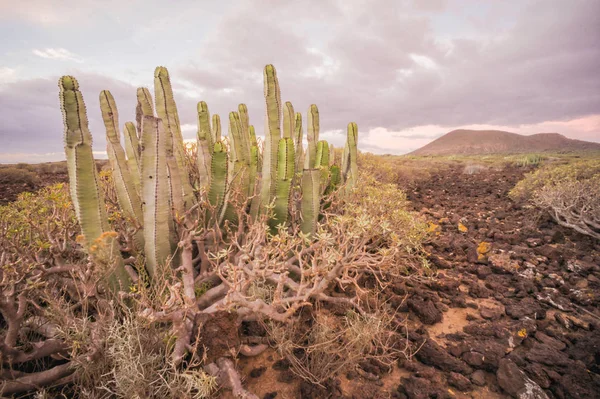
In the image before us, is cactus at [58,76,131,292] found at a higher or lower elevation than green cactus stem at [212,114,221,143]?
lower

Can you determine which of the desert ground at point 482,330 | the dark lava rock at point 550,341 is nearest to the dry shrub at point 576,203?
the desert ground at point 482,330

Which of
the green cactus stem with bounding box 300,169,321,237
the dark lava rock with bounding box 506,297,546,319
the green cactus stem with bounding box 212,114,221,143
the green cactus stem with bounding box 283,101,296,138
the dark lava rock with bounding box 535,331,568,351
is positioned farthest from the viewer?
the green cactus stem with bounding box 212,114,221,143

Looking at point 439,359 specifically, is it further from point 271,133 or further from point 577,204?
point 577,204

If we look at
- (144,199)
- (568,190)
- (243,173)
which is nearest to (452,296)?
(243,173)

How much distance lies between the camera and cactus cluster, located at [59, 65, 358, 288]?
9.48 ft

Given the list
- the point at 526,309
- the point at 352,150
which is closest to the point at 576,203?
the point at 526,309

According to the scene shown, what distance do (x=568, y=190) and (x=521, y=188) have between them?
2.29 metres

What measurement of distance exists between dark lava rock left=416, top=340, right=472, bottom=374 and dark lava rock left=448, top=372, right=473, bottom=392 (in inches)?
4.2

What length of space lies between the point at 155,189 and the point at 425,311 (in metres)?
3.61

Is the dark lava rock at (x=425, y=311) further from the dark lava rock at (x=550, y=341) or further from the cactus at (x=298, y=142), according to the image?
the cactus at (x=298, y=142)

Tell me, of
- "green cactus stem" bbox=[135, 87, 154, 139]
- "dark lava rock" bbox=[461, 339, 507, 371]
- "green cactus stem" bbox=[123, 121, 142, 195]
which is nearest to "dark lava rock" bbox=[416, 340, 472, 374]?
"dark lava rock" bbox=[461, 339, 507, 371]

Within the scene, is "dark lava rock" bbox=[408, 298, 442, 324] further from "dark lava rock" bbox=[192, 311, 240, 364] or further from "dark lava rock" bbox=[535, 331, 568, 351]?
"dark lava rock" bbox=[192, 311, 240, 364]

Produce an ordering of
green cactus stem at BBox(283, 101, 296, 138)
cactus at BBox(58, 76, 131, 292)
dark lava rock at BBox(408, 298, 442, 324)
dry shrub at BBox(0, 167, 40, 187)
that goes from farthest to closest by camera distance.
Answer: dry shrub at BBox(0, 167, 40, 187) < green cactus stem at BBox(283, 101, 296, 138) < dark lava rock at BBox(408, 298, 442, 324) < cactus at BBox(58, 76, 131, 292)

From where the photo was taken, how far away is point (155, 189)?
298 centimetres
